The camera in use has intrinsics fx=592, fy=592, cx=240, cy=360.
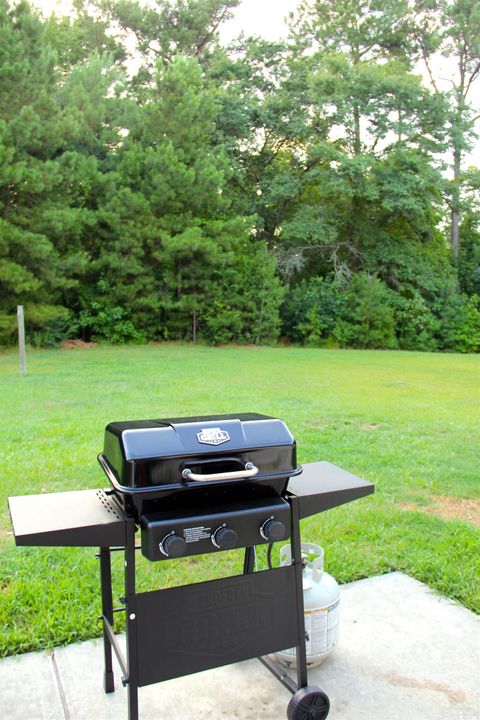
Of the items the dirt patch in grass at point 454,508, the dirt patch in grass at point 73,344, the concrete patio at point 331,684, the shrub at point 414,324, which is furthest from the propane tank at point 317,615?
the shrub at point 414,324

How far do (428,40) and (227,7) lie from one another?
6262 millimetres

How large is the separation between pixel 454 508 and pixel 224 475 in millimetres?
2222

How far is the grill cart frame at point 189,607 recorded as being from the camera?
4.45 ft

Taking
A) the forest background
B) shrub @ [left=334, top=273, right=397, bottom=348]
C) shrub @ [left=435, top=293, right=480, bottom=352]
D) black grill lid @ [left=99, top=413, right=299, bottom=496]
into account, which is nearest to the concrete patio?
black grill lid @ [left=99, top=413, right=299, bottom=496]

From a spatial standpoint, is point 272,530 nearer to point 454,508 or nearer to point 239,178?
point 454,508

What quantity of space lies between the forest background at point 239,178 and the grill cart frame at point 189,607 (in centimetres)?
A: 1085

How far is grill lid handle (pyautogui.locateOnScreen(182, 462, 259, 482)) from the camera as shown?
51.1 inches

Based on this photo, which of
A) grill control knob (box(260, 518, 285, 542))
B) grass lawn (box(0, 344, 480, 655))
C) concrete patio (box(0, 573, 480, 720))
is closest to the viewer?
grill control knob (box(260, 518, 285, 542))

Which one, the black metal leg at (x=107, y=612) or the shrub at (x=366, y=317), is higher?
the shrub at (x=366, y=317)

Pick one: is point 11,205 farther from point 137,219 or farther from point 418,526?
point 418,526

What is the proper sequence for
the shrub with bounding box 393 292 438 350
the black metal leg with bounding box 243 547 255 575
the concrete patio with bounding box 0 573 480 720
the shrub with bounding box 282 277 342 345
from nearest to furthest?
the concrete patio with bounding box 0 573 480 720 < the black metal leg with bounding box 243 547 255 575 < the shrub with bounding box 282 277 342 345 < the shrub with bounding box 393 292 438 350

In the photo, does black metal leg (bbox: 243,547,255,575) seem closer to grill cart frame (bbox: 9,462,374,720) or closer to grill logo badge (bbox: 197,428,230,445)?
grill cart frame (bbox: 9,462,374,720)

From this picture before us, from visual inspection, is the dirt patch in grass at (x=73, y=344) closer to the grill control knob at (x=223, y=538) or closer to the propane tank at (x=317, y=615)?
the propane tank at (x=317, y=615)

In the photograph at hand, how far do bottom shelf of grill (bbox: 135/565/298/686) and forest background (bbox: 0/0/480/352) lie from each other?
1100cm
